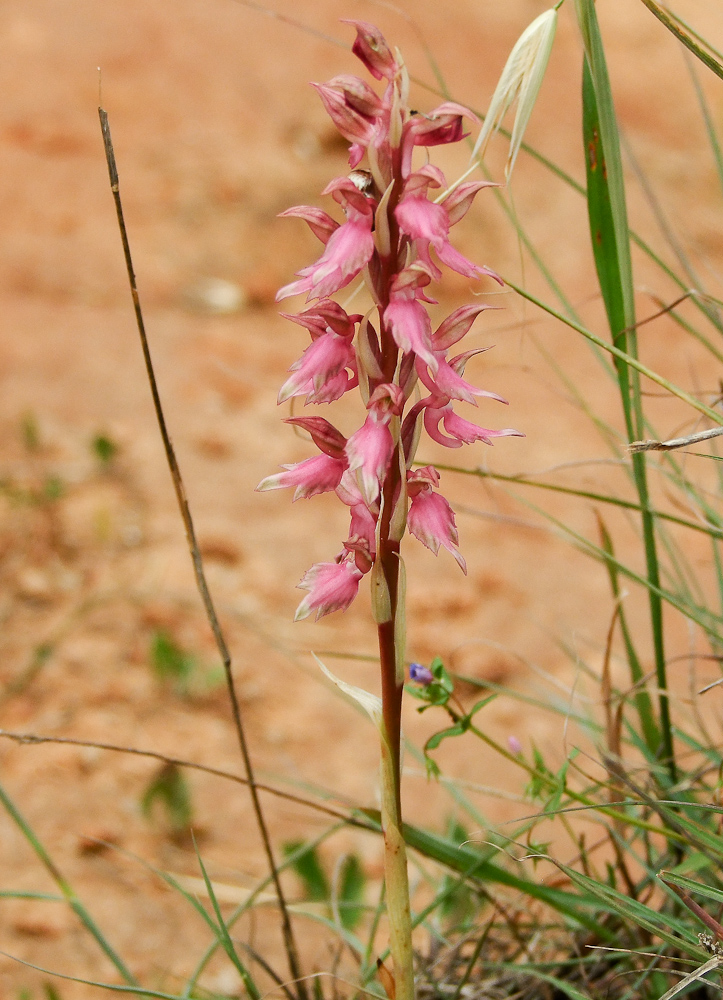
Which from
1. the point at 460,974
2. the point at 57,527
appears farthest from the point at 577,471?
the point at 460,974

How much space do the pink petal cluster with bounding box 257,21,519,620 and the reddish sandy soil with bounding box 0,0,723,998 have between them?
29 centimetres

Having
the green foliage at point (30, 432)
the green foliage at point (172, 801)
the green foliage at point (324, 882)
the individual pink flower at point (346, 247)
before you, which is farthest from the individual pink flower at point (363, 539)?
the green foliage at point (30, 432)

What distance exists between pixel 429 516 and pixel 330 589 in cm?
7

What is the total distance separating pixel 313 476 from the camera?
21.4 inches

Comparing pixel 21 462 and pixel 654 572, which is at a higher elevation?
pixel 21 462

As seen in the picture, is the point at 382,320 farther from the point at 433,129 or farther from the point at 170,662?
the point at 170,662

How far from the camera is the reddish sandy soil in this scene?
4.99 ft

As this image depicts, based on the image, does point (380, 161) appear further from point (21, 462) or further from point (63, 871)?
point (21, 462)

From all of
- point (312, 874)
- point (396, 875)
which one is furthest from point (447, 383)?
point (312, 874)

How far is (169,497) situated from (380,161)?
5.49 ft

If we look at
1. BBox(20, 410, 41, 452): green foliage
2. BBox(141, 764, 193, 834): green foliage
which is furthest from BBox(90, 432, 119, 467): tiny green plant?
BBox(141, 764, 193, 834): green foliage

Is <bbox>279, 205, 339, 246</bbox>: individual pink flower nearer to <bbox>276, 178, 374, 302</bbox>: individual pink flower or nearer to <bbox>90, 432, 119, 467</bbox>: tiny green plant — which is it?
<bbox>276, 178, 374, 302</bbox>: individual pink flower

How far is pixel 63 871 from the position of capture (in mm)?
1419

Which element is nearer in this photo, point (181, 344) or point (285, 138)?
point (181, 344)
